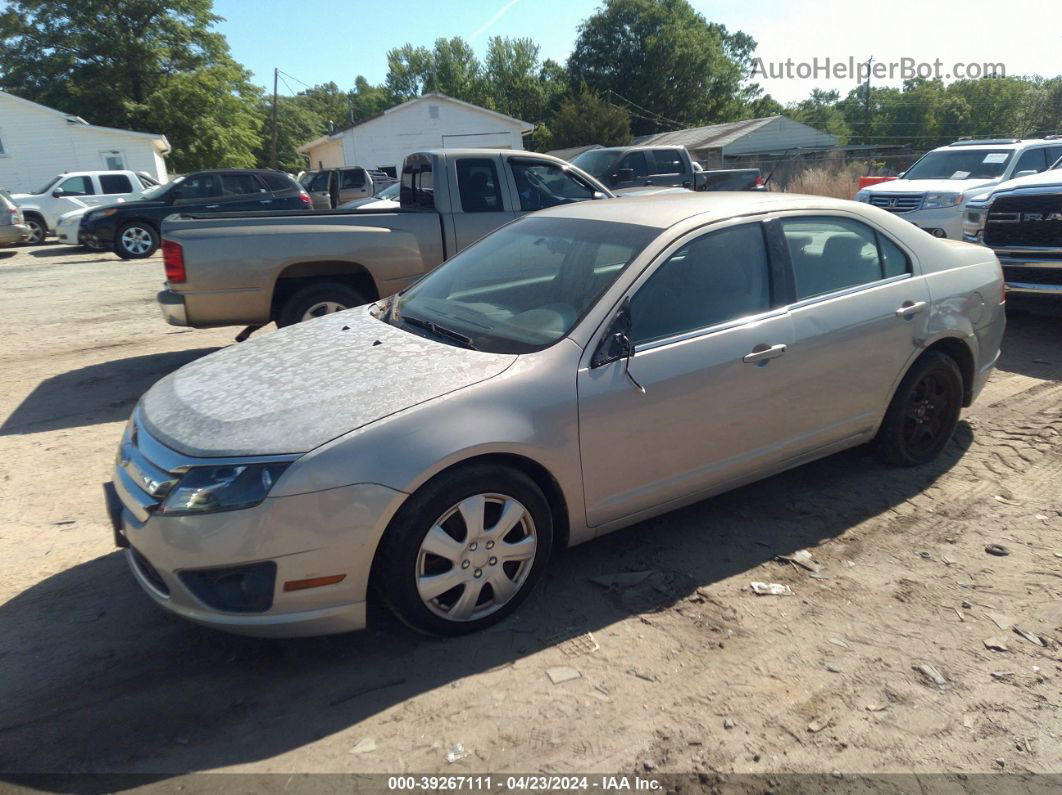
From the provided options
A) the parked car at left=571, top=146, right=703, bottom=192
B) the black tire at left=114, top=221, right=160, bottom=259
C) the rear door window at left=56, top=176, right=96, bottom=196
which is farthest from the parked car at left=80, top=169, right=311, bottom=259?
the parked car at left=571, top=146, right=703, bottom=192

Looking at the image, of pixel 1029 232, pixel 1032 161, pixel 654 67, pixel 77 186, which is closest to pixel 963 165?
pixel 1032 161

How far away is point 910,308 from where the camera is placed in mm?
4203

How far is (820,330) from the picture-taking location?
3848 mm

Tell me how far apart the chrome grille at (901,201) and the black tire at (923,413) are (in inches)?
293

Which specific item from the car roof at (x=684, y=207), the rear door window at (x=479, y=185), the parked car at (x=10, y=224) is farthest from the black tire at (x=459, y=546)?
the parked car at (x=10, y=224)

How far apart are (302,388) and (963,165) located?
12.1 metres

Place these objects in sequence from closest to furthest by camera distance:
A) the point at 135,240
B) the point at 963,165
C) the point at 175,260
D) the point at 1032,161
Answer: the point at 175,260, the point at 1032,161, the point at 963,165, the point at 135,240

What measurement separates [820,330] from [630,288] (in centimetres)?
113

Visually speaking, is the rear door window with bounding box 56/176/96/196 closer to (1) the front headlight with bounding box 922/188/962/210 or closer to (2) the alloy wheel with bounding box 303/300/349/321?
(2) the alloy wheel with bounding box 303/300/349/321

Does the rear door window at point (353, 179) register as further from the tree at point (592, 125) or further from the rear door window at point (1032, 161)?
the tree at point (592, 125)

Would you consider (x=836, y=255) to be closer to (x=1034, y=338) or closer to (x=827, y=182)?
(x=1034, y=338)

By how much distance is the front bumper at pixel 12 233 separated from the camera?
18.3m

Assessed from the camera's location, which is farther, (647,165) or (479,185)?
(647,165)

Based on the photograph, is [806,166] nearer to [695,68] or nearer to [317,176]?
[317,176]
